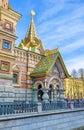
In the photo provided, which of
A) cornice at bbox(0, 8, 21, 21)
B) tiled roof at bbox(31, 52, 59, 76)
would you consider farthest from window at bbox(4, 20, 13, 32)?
tiled roof at bbox(31, 52, 59, 76)

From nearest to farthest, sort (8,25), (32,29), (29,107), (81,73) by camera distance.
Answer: (29,107)
(8,25)
(32,29)
(81,73)

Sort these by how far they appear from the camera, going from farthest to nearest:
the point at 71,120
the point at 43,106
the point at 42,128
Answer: the point at 71,120 → the point at 43,106 → the point at 42,128

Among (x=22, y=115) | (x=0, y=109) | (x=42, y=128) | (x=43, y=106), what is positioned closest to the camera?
(x=0, y=109)

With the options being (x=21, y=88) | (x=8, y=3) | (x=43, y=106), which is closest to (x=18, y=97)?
(x=21, y=88)

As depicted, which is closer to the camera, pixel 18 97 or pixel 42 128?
pixel 42 128

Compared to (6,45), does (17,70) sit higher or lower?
lower

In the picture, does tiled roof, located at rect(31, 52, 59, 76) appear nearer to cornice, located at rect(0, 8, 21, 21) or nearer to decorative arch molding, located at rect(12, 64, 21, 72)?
decorative arch molding, located at rect(12, 64, 21, 72)

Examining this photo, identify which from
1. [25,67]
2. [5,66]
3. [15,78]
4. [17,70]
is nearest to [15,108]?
[5,66]

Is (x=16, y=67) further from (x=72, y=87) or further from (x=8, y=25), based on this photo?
(x=72, y=87)

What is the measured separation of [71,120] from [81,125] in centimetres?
198

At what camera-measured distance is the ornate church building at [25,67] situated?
A: 15.7 meters

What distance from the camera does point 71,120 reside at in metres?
15.9

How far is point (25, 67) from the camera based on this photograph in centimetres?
1908

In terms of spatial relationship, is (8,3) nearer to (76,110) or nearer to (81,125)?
(76,110)
